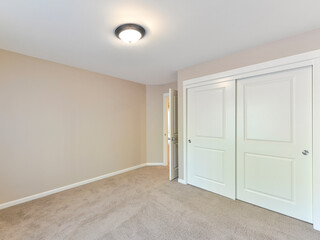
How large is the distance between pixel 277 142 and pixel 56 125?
3.57 meters

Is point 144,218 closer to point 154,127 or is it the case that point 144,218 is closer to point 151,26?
point 151,26

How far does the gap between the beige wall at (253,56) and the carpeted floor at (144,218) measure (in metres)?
0.94

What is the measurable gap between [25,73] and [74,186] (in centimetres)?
217

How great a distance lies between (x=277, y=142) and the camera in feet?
7.12

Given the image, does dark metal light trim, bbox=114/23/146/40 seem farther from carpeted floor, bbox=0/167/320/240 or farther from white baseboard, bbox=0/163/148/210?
white baseboard, bbox=0/163/148/210

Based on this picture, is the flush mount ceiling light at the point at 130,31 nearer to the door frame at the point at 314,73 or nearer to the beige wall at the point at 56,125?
the door frame at the point at 314,73

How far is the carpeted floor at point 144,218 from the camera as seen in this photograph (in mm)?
1779

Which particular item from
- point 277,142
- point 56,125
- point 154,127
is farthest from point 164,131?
point 277,142

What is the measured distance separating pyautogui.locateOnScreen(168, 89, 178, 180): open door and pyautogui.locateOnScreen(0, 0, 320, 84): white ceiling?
924mm

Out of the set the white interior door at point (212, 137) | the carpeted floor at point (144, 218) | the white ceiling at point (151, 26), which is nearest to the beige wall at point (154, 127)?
the white interior door at point (212, 137)

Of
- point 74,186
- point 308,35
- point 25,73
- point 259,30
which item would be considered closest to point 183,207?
point 74,186

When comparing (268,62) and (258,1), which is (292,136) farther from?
(258,1)

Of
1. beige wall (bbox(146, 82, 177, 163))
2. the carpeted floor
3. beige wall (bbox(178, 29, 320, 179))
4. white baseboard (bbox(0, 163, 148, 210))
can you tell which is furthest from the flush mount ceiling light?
white baseboard (bbox(0, 163, 148, 210))

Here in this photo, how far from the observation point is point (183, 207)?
2320 mm
